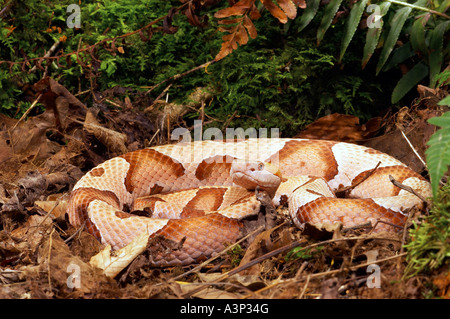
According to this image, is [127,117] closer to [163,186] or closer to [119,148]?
[119,148]

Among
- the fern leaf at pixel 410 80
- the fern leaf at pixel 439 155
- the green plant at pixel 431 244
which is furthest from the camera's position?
the fern leaf at pixel 410 80

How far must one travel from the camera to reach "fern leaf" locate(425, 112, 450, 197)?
1813mm

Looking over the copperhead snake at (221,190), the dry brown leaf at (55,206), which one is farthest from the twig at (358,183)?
the dry brown leaf at (55,206)

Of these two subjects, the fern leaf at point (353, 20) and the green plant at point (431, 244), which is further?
the fern leaf at point (353, 20)

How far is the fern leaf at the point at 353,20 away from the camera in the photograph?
11.8ft

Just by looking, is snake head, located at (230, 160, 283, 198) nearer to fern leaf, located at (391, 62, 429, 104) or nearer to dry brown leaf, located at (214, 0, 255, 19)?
dry brown leaf, located at (214, 0, 255, 19)

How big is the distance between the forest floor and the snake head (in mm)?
400

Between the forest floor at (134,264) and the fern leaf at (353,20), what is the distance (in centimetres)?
68

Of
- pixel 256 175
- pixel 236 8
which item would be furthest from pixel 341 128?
pixel 236 8

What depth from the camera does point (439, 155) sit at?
1.86m

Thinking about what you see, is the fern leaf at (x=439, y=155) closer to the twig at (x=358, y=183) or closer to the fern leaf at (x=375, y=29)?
the twig at (x=358, y=183)

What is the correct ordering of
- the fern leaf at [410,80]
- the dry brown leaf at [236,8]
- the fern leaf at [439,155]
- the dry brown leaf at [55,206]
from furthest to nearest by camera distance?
the fern leaf at [410,80], the dry brown leaf at [236,8], the dry brown leaf at [55,206], the fern leaf at [439,155]
